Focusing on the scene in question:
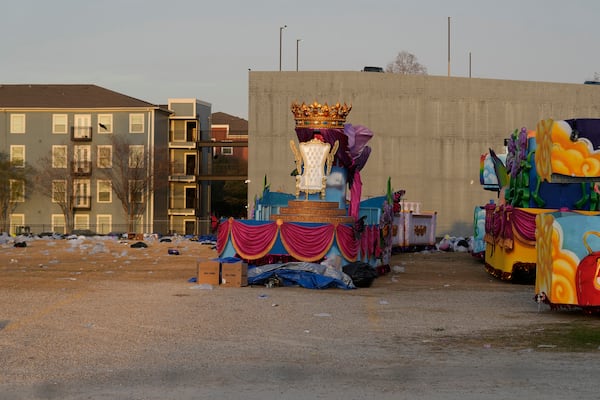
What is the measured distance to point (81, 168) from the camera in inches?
3004

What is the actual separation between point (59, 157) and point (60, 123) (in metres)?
2.65

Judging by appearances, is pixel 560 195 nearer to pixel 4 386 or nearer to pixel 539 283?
pixel 539 283

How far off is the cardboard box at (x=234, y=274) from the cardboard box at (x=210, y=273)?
0.12 metres

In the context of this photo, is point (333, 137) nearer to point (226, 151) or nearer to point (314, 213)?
point (314, 213)

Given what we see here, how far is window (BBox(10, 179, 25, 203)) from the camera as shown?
74750 mm

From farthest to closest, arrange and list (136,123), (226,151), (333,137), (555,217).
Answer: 1. (226,151)
2. (136,123)
3. (333,137)
4. (555,217)

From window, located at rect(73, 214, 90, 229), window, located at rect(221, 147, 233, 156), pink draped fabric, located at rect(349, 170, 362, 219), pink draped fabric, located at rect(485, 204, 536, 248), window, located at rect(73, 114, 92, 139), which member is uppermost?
window, located at rect(73, 114, 92, 139)

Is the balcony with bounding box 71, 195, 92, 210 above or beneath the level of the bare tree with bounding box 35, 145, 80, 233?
beneath

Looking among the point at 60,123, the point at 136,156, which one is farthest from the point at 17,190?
the point at 136,156

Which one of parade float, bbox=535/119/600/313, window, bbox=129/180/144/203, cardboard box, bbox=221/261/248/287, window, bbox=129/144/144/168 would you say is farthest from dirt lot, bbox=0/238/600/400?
window, bbox=129/144/144/168

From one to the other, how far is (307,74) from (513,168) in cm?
3881

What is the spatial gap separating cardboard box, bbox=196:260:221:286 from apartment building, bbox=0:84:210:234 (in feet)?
165

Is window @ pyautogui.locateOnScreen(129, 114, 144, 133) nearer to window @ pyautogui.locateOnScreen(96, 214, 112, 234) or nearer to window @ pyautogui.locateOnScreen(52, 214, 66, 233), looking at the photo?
window @ pyautogui.locateOnScreen(96, 214, 112, 234)

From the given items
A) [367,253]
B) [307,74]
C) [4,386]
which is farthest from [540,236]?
[307,74]
